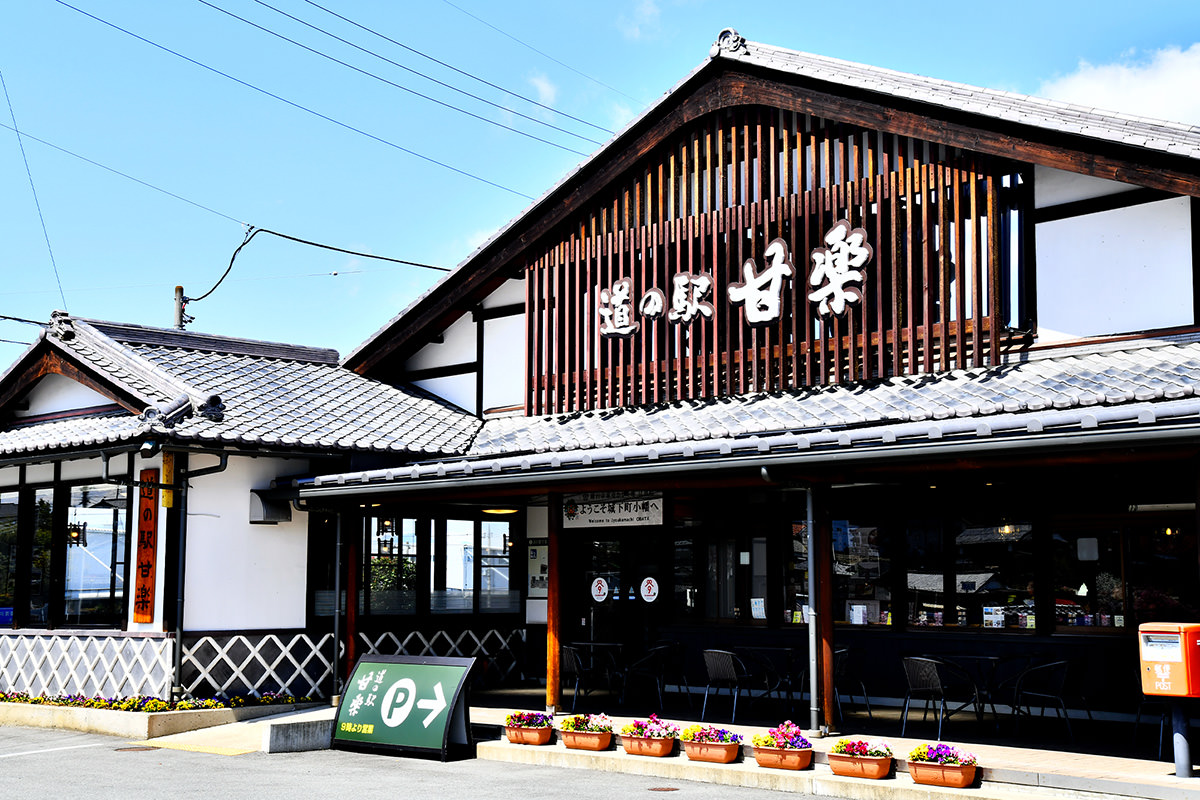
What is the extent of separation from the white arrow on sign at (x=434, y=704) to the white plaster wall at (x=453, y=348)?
6.65 metres

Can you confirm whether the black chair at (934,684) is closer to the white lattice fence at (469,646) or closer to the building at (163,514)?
the white lattice fence at (469,646)

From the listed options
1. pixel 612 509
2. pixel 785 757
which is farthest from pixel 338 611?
pixel 785 757

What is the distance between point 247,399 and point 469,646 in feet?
14.2

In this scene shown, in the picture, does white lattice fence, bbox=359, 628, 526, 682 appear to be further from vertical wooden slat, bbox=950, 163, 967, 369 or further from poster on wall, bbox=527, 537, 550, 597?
vertical wooden slat, bbox=950, 163, 967, 369

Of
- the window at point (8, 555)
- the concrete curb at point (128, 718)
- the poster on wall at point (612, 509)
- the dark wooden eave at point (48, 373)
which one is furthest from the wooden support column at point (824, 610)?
the window at point (8, 555)

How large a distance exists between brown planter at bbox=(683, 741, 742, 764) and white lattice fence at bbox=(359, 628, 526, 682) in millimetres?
5270

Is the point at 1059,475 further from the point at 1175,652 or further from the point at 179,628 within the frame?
the point at 179,628

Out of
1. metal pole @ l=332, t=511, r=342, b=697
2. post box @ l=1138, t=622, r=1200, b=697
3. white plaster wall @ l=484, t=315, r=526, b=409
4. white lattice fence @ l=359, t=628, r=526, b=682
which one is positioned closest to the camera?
post box @ l=1138, t=622, r=1200, b=697

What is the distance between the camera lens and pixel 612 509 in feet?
41.5

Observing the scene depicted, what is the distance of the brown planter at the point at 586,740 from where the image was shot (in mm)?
10562

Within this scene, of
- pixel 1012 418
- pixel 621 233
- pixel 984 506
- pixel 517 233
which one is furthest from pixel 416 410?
pixel 1012 418

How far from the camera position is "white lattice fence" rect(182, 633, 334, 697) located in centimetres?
1270

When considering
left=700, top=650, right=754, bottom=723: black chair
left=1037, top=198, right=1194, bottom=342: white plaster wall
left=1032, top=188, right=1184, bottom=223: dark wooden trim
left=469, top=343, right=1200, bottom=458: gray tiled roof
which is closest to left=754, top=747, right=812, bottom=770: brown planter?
left=700, top=650, right=754, bottom=723: black chair

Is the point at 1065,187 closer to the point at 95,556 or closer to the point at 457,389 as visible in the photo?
the point at 457,389
